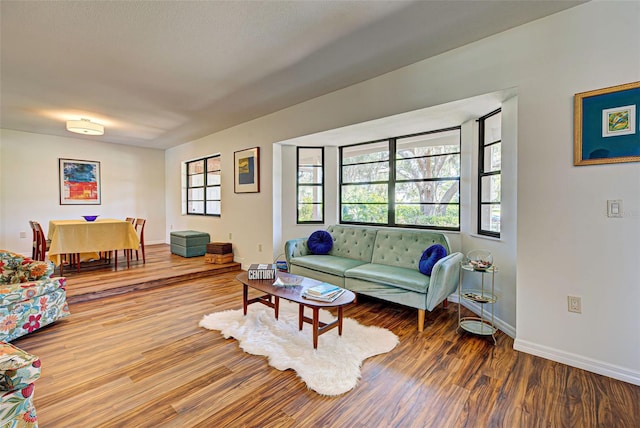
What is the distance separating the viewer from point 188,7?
203 cm

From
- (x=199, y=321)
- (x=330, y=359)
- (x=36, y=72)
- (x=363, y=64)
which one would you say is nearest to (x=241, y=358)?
(x=330, y=359)

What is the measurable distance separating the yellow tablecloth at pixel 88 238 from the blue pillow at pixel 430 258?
436 cm

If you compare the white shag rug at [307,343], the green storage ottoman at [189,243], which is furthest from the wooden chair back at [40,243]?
the white shag rug at [307,343]

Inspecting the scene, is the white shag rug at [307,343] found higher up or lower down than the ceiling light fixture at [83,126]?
lower down

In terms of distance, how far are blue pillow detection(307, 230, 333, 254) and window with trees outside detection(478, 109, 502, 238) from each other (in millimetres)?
1930

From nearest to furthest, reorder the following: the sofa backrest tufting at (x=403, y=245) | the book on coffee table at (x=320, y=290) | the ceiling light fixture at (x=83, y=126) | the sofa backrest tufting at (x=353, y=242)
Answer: the book on coffee table at (x=320, y=290) < the sofa backrest tufting at (x=403, y=245) < the sofa backrest tufting at (x=353, y=242) < the ceiling light fixture at (x=83, y=126)

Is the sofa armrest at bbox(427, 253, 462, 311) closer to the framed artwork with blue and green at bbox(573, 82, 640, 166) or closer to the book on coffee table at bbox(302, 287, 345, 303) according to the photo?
the book on coffee table at bbox(302, 287, 345, 303)

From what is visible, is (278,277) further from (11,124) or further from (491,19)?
(11,124)

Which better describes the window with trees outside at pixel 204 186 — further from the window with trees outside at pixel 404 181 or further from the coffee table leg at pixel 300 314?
the coffee table leg at pixel 300 314

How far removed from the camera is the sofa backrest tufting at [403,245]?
3.33 meters

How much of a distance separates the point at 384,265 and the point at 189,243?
4.02 meters

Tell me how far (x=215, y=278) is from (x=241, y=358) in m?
2.60

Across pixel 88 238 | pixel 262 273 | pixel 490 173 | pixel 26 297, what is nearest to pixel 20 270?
pixel 26 297

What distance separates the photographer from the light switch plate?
1.95 m
